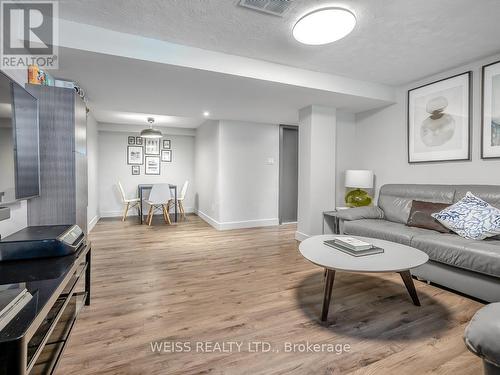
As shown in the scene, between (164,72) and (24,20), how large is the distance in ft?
3.49

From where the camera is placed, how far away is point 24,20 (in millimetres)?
1861

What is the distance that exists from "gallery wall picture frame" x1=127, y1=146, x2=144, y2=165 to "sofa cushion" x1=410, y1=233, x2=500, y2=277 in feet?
19.3

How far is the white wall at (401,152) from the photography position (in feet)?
9.01

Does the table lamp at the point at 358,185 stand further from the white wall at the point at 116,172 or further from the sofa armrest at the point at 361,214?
the white wall at the point at 116,172

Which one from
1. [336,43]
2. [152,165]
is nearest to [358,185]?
[336,43]

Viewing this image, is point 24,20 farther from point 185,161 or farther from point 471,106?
point 185,161

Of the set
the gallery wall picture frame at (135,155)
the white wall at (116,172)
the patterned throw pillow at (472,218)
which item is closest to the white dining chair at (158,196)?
the white wall at (116,172)

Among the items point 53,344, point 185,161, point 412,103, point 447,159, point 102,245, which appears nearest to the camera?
point 53,344

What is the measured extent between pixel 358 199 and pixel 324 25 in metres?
2.67

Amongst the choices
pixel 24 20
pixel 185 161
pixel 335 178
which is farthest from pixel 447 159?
pixel 185 161

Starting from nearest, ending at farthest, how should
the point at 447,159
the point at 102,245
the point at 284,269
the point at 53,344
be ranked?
the point at 53,344 < the point at 284,269 < the point at 447,159 < the point at 102,245

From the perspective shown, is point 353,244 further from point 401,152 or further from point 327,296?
point 401,152

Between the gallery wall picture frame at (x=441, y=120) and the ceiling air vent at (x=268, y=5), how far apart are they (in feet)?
7.95

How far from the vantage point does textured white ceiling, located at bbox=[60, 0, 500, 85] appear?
1836 mm
